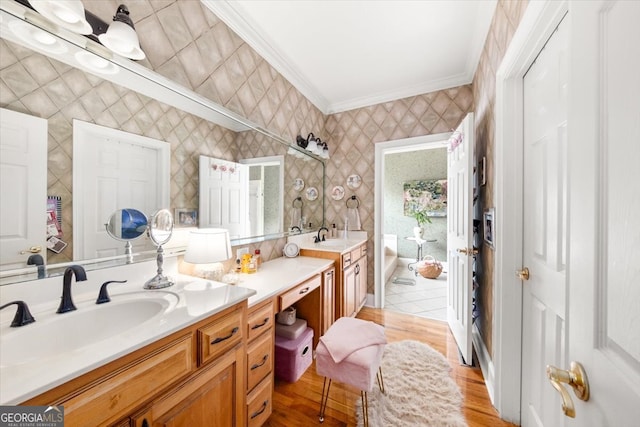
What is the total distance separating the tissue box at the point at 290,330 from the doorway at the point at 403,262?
1.47 meters

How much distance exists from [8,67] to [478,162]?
2.89 meters

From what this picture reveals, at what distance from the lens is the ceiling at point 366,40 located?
1724 millimetres

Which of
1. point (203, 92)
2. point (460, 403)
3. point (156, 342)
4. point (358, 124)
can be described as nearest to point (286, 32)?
point (203, 92)

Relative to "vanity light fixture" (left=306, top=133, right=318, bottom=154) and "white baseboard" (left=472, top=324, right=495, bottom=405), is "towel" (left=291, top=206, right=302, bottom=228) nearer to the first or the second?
"vanity light fixture" (left=306, top=133, right=318, bottom=154)

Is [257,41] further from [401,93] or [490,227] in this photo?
[490,227]

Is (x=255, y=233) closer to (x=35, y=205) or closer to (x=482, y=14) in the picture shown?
(x=35, y=205)

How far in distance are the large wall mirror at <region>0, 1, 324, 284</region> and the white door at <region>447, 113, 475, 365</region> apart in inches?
73.4

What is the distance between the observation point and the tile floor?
302 centimetres

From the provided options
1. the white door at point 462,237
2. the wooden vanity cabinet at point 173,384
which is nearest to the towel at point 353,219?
the white door at point 462,237

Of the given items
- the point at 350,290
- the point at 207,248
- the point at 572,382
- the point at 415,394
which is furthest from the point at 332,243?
the point at 572,382

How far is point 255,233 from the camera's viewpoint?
207 centimetres

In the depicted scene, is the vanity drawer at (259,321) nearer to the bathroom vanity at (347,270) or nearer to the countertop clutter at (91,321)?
the countertop clutter at (91,321)

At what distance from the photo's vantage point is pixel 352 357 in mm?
1296

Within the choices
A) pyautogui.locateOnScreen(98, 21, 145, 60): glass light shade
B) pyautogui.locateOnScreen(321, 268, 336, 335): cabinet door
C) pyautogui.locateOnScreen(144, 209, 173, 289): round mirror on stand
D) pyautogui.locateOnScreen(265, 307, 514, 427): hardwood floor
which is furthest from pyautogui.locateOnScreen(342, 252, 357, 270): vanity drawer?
pyautogui.locateOnScreen(98, 21, 145, 60): glass light shade
